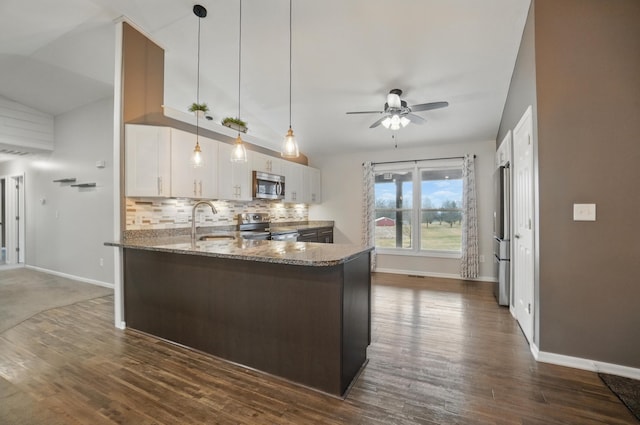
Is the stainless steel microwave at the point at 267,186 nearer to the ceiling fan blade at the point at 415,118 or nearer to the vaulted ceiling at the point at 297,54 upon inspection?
the vaulted ceiling at the point at 297,54

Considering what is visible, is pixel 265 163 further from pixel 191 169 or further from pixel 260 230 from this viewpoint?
pixel 191 169

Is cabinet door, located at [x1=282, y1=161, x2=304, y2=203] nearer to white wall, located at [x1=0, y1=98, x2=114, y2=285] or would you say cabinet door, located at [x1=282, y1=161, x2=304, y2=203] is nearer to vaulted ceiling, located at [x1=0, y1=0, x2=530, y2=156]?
vaulted ceiling, located at [x1=0, y1=0, x2=530, y2=156]

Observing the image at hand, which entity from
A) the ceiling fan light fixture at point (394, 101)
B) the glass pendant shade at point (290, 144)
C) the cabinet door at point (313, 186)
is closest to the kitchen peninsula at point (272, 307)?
the glass pendant shade at point (290, 144)

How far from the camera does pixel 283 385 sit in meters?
2.06

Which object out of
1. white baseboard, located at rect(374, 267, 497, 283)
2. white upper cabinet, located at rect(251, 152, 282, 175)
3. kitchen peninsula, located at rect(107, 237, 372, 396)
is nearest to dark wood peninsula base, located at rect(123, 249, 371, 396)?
kitchen peninsula, located at rect(107, 237, 372, 396)

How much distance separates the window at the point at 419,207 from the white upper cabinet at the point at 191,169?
11.2ft

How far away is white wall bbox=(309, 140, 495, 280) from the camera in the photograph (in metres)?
5.17

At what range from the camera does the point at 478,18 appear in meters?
2.79

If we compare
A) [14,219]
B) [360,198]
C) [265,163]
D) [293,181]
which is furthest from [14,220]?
[360,198]

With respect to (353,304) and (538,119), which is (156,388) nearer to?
(353,304)

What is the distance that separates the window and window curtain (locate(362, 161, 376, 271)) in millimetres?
137

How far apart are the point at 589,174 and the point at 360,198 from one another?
4.09 m

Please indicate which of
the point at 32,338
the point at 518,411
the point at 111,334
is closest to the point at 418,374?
the point at 518,411

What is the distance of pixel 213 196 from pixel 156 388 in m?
2.40
